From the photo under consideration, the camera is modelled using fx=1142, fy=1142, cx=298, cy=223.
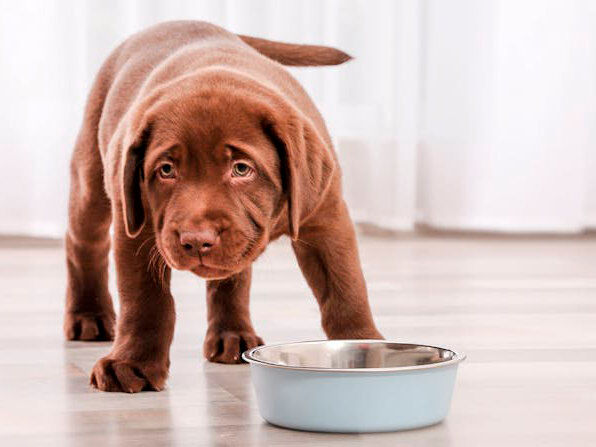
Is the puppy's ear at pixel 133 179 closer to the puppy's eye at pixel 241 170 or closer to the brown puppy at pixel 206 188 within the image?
the brown puppy at pixel 206 188

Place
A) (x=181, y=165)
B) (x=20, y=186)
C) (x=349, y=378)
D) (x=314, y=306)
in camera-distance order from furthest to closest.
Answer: (x=20, y=186)
(x=314, y=306)
(x=181, y=165)
(x=349, y=378)

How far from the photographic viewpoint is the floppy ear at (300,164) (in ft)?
6.68

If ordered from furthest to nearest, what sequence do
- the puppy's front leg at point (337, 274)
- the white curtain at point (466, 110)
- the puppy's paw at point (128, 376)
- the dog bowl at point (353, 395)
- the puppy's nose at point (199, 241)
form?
the white curtain at point (466, 110), the puppy's front leg at point (337, 274), the puppy's paw at point (128, 376), the puppy's nose at point (199, 241), the dog bowl at point (353, 395)

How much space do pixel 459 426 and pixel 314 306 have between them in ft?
5.46

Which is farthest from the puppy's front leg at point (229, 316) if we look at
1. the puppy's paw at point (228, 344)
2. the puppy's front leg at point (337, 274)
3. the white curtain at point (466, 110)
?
the white curtain at point (466, 110)

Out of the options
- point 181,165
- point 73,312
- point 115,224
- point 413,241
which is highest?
point 181,165

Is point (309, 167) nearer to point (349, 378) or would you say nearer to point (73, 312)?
point (349, 378)

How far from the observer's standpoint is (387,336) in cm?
287

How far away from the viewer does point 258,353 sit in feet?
6.35

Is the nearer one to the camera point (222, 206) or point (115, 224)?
point (222, 206)

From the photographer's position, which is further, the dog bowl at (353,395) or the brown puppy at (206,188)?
the brown puppy at (206,188)

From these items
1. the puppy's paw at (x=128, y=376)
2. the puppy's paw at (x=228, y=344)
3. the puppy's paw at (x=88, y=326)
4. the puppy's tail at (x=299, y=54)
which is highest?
the puppy's tail at (x=299, y=54)

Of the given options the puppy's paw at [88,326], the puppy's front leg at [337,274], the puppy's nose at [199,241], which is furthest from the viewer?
the puppy's paw at [88,326]

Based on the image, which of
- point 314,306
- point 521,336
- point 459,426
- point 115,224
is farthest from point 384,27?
point 459,426
